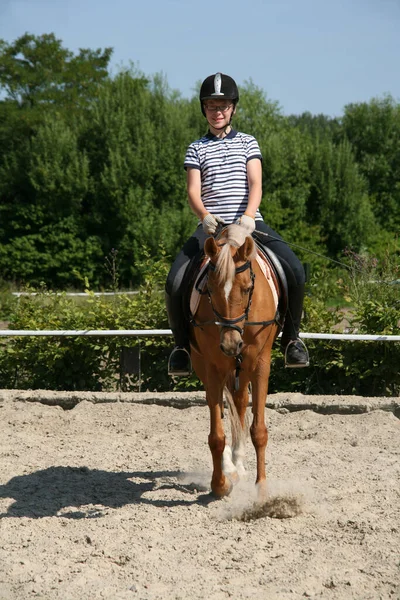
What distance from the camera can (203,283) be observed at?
5762 millimetres

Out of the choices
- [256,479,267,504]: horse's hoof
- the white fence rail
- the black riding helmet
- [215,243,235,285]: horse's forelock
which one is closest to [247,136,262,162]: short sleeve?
the black riding helmet

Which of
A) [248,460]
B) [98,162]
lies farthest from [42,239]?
[248,460]

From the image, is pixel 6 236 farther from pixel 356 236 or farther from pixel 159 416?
pixel 159 416

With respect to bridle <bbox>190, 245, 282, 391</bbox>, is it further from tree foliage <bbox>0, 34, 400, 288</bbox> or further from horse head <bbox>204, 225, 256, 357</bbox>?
tree foliage <bbox>0, 34, 400, 288</bbox>

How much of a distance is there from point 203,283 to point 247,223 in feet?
1.76

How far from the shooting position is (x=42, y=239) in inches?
1228

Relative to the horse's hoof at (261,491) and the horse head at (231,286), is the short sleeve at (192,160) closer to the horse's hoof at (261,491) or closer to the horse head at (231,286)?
the horse head at (231,286)

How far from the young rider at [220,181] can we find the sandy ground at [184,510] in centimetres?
138

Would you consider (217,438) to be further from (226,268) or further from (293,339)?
(226,268)

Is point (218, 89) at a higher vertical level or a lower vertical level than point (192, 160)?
higher

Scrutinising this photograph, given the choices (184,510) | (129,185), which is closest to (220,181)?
(184,510)

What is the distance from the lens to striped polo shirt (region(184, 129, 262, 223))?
6.12 metres

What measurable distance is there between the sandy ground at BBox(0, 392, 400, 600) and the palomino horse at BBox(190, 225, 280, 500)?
1.04ft

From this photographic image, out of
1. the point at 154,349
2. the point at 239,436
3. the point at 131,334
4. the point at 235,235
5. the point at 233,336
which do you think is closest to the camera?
the point at 233,336
